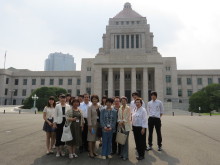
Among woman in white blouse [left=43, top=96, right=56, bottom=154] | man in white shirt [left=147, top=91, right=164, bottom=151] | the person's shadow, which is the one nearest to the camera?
the person's shadow

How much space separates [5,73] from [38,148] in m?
62.5

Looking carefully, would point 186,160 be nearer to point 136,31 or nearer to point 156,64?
point 156,64

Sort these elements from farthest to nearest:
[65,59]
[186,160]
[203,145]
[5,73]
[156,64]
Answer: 1. [65,59]
2. [5,73]
3. [156,64]
4. [203,145]
5. [186,160]

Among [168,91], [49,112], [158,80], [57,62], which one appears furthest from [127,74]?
[57,62]

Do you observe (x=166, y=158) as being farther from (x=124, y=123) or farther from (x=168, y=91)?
(x=168, y=91)

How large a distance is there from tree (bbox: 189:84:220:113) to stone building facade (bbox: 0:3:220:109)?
8381mm

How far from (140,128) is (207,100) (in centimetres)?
3865

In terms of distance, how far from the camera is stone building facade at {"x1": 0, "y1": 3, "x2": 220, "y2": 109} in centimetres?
4622

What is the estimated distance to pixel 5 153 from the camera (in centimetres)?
594

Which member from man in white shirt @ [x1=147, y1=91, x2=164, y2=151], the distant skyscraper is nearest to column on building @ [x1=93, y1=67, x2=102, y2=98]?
man in white shirt @ [x1=147, y1=91, x2=164, y2=151]

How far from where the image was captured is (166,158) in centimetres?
566

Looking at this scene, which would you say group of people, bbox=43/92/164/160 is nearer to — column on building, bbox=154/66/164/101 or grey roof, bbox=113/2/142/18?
column on building, bbox=154/66/164/101

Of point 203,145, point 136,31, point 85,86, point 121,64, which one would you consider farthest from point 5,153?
point 136,31

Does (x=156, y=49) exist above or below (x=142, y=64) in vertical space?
above
